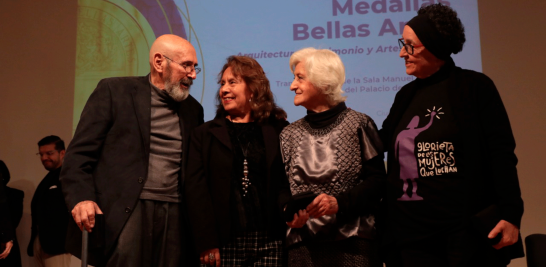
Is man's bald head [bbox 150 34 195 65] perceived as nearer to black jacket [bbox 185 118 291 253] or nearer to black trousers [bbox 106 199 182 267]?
black jacket [bbox 185 118 291 253]

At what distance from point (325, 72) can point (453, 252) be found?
96cm

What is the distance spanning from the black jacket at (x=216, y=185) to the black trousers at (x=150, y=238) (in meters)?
0.13

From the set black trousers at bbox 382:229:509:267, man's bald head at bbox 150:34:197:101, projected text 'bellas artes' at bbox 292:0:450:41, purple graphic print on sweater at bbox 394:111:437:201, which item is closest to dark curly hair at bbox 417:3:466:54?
purple graphic print on sweater at bbox 394:111:437:201

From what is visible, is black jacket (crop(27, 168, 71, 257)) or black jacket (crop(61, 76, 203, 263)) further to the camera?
black jacket (crop(27, 168, 71, 257))

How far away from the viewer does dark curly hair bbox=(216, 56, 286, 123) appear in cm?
264

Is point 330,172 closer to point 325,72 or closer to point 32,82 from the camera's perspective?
point 325,72

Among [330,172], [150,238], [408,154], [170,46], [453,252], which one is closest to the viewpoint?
[453,252]

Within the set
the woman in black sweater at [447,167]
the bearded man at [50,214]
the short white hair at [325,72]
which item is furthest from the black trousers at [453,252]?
the bearded man at [50,214]

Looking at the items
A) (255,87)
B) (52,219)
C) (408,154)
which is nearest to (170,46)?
(255,87)

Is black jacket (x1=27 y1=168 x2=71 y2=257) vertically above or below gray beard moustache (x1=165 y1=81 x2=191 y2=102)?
below

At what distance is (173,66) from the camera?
107 inches

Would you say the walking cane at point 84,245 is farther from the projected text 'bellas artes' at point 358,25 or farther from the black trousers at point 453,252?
the projected text 'bellas artes' at point 358,25

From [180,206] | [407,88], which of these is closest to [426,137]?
[407,88]

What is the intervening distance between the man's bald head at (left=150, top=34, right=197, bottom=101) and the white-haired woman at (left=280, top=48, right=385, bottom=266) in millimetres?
614
